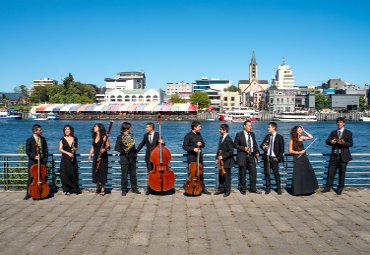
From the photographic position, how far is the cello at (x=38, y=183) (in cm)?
995

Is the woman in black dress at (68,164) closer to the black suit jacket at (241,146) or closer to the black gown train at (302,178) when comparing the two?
the black suit jacket at (241,146)

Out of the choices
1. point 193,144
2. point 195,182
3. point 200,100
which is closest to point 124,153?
point 193,144

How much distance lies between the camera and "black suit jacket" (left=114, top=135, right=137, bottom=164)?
10578 millimetres

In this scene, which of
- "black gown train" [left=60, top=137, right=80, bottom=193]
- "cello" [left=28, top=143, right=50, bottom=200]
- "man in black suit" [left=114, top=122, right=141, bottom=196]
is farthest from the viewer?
"black gown train" [left=60, top=137, right=80, bottom=193]

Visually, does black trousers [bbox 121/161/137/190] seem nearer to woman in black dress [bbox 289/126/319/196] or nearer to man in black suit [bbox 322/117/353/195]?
woman in black dress [bbox 289/126/319/196]

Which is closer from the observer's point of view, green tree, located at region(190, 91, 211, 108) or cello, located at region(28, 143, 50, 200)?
cello, located at region(28, 143, 50, 200)

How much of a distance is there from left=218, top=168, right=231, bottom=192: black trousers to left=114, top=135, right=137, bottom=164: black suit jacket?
8.63 feet

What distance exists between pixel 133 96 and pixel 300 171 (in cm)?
16006

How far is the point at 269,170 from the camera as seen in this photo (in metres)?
10.9

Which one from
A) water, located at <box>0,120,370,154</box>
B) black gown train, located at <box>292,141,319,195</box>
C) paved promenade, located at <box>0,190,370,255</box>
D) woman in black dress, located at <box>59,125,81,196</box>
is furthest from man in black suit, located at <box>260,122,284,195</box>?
water, located at <box>0,120,370,154</box>

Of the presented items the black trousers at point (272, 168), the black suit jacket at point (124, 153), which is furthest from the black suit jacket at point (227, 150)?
the black suit jacket at point (124, 153)

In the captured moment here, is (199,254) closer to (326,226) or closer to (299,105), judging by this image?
(326,226)

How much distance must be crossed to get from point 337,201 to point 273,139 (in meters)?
2.42

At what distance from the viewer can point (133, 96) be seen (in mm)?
167625
